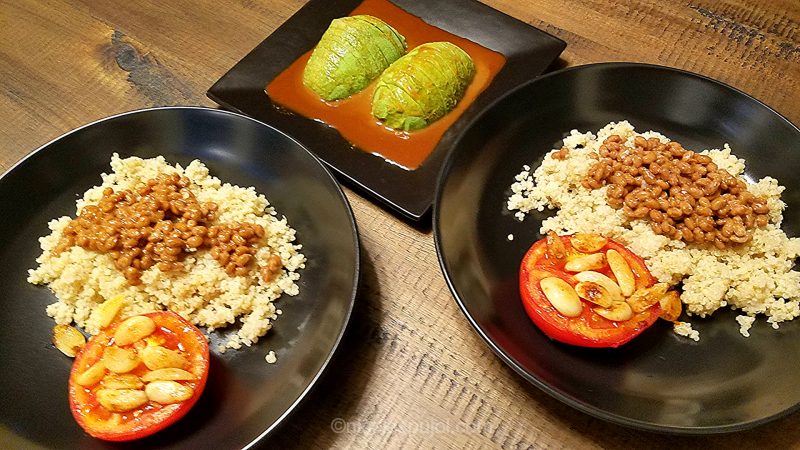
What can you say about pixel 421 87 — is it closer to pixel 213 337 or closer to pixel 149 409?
pixel 213 337

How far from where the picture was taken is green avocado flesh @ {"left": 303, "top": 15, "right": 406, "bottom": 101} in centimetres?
218

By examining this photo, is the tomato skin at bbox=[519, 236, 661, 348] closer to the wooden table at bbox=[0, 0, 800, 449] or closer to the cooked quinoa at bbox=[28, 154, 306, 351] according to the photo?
the wooden table at bbox=[0, 0, 800, 449]

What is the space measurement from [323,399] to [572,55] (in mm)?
1550

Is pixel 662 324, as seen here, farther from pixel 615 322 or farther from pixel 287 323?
pixel 287 323

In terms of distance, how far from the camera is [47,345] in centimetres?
157

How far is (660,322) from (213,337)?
112 centimetres

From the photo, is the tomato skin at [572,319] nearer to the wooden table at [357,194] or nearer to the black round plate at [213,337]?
the wooden table at [357,194]

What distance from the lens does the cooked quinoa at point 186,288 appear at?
5.17 ft

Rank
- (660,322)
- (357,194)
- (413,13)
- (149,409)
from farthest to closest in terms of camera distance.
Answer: (413,13)
(357,194)
(660,322)
(149,409)

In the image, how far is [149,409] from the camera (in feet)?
4.47

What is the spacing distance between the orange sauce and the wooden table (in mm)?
213

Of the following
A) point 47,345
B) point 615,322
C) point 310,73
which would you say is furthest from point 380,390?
point 310,73

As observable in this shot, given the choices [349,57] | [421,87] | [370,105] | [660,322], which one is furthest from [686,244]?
[349,57]

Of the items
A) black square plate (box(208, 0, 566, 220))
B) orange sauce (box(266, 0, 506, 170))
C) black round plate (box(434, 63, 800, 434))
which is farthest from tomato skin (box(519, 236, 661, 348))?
orange sauce (box(266, 0, 506, 170))
